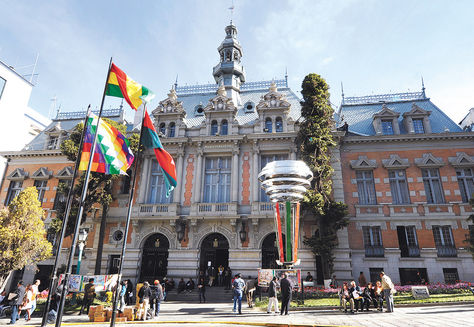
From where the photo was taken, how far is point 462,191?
22484 mm

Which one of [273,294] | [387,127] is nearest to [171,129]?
[273,294]

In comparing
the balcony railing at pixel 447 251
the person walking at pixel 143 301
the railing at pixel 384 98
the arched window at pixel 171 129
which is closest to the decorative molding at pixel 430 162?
the balcony railing at pixel 447 251

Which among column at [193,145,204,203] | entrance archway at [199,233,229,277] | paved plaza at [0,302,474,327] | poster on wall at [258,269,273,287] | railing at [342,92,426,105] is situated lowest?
paved plaza at [0,302,474,327]

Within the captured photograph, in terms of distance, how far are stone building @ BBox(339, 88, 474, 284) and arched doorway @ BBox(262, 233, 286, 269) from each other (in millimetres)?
5770

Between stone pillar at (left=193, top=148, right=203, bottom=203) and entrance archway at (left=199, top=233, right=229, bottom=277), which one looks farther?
stone pillar at (left=193, top=148, right=203, bottom=203)

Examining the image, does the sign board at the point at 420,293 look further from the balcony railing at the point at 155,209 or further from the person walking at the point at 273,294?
the balcony railing at the point at 155,209

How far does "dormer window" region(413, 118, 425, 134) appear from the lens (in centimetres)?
2463

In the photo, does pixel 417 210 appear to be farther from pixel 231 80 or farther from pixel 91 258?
pixel 91 258

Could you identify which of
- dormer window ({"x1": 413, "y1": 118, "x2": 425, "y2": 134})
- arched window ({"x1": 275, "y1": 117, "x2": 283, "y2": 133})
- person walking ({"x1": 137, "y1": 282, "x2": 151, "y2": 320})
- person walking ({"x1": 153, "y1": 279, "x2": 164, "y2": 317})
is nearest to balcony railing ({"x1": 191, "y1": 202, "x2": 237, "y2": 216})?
arched window ({"x1": 275, "y1": 117, "x2": 283, "y2": 133})

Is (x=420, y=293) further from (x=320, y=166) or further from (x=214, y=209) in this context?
(x=214, y=209)

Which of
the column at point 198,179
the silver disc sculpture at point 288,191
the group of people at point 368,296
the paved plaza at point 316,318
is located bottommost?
the paved plaza at point 316,318

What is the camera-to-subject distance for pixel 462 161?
22.8m

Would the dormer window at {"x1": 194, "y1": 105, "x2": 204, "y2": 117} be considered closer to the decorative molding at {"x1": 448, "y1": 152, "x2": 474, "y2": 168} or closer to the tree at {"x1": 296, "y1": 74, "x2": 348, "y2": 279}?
the tree at {"x1": 296, "y1": 74, "x2": 348, "y2": 279}

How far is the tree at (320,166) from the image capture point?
66.0 feet
